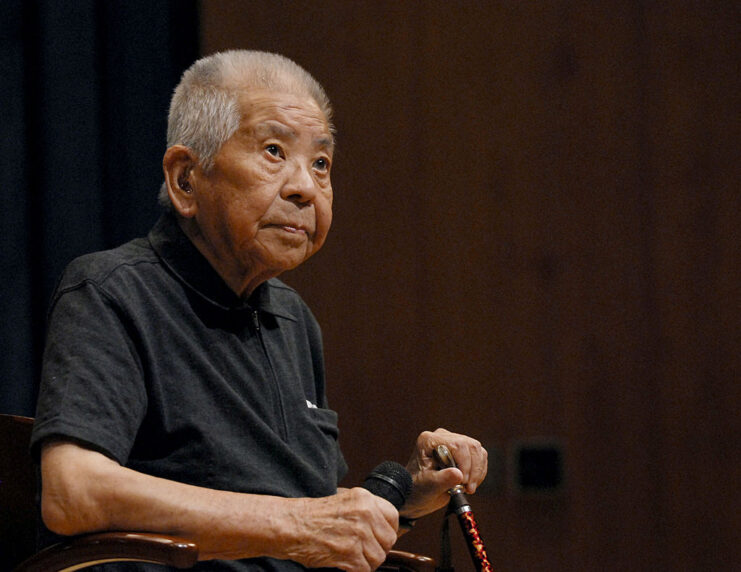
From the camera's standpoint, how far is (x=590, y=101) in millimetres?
2508

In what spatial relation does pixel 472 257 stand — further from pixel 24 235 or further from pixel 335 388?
pixel 24 235

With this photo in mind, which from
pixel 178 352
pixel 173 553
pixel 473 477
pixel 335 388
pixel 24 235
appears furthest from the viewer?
pixel 335 388

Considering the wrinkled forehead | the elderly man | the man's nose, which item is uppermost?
the wrinkled forehead

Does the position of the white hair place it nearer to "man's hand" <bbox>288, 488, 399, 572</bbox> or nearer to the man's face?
the man's face

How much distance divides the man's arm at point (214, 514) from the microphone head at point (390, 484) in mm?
84

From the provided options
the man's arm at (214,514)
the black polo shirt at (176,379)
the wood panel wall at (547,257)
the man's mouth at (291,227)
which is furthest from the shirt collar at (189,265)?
the wood panel wall at (547,257)

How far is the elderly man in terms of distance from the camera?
44.1 inches

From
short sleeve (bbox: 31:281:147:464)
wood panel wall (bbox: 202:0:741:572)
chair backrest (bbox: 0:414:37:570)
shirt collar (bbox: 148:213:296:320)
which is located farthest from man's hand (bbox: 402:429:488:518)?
wood panel wall (bbox: 202:0:741:572)

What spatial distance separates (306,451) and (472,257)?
1.16m

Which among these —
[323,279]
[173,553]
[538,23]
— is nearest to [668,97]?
[538,23]

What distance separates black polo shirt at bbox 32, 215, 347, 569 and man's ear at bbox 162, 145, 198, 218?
0.14 ft

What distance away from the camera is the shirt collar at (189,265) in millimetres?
1371

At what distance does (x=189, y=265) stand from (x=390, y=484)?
A: 47 centimetres

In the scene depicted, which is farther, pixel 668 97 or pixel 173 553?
pixel 668 97
